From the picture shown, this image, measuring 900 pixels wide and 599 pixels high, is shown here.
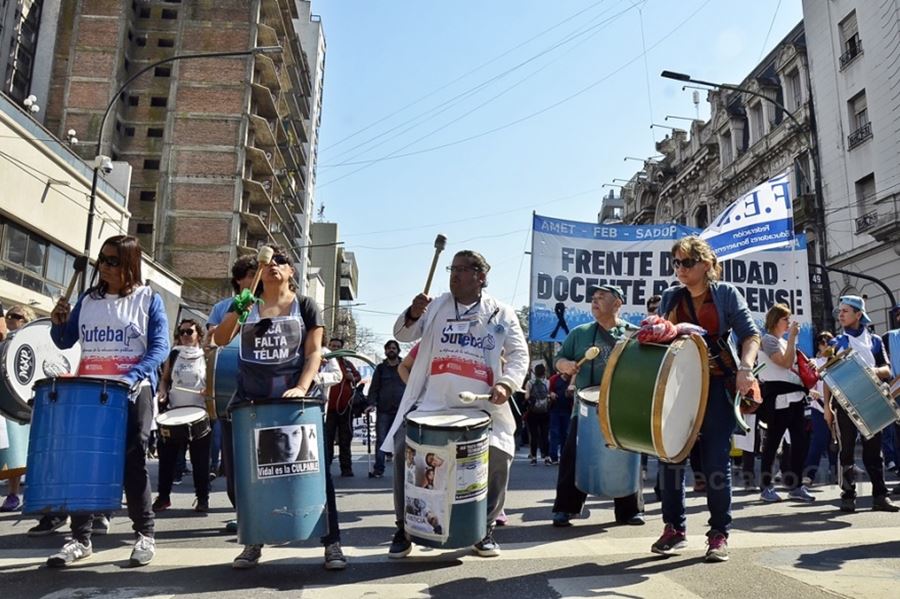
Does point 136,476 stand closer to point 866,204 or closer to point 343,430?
point 343,430

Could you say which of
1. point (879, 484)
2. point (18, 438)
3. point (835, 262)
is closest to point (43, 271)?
point (18, 438)

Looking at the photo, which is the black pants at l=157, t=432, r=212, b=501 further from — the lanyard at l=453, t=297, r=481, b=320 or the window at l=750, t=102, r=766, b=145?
the window at l=750, t=102, r=766, b=145

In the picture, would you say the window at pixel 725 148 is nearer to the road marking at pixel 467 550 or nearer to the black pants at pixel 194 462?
the road marking at pixel 467 550

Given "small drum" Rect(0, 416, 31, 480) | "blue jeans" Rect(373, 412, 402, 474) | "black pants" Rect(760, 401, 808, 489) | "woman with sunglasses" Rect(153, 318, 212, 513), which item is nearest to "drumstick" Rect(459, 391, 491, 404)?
"woman with sunglasses" Rect(153, 318, 212, 513)

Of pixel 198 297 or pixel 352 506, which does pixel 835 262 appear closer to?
pixel 352 506

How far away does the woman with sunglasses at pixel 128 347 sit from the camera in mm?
4434

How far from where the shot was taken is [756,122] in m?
34.8

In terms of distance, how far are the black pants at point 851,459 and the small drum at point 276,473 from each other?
484cm

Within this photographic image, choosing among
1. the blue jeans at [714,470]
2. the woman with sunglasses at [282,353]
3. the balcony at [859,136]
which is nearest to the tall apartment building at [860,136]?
the balcony at [859,136]

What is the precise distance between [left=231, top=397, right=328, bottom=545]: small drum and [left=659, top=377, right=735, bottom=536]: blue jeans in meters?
2.16

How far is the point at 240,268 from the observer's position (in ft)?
17.3

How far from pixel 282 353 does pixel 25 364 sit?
9.46 feet

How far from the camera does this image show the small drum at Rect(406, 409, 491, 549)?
13.3 feet

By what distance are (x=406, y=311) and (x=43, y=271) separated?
77.5 ft
